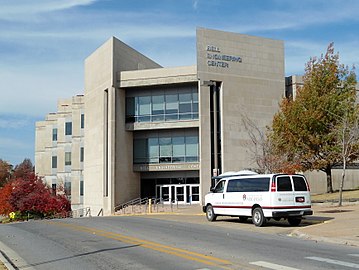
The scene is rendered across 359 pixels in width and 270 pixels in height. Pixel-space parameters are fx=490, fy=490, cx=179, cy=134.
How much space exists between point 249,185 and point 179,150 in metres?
28.9

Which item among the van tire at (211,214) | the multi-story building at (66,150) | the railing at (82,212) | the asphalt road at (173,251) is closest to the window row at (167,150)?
the railing at (82,212)

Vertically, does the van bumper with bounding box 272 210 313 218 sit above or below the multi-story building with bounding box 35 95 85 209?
below

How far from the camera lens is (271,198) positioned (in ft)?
63.0

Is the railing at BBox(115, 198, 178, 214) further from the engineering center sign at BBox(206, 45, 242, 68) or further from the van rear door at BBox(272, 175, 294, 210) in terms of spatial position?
the van rear door at BBox(272, 175, 294, 210)

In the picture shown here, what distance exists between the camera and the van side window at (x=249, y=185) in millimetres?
19750

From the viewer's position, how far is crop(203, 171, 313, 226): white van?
19234mm

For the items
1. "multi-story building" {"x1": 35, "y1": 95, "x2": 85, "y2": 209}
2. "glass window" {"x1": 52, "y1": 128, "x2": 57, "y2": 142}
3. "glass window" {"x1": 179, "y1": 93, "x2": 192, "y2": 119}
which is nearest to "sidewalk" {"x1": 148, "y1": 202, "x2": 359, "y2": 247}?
"glass window" {"x1": 179, "y1": 93, "x2": 192, "y2": 119}

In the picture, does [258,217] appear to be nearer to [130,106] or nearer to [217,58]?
[217,58]

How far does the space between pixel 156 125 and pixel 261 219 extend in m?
29.8

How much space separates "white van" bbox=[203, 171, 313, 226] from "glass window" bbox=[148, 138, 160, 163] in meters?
28.9

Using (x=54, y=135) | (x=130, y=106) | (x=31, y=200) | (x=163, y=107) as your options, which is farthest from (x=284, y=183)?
(x=54, y=135)

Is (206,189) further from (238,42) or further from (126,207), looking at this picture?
(238,42)

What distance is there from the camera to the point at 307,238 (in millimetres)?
16031

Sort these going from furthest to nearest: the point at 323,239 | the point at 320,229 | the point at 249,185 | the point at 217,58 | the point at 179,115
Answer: the point at 179,115 → the point at 217,58 → the point at 249,185 → the point at 320,229 → the point at 323,239
